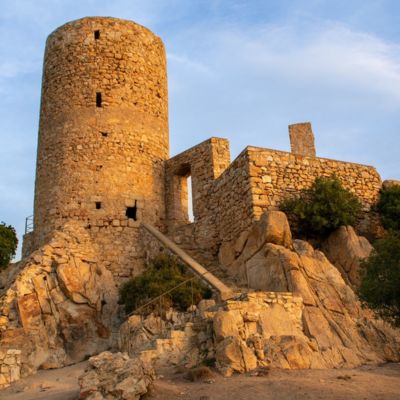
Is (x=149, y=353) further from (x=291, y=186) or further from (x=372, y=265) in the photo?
(x=291, y=186)

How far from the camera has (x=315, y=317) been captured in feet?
39.1

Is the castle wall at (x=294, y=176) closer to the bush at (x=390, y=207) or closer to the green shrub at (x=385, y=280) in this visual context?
the bush at (x=390, y=207)

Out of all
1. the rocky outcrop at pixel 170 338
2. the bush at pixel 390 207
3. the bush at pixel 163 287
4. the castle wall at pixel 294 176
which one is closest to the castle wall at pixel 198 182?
the castle wall at pixel 294 176

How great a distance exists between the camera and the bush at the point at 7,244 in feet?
59.7

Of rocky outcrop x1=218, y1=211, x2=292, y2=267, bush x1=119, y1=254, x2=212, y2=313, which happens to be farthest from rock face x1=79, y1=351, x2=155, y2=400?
rocky outcrop x1=218, y1=211, x2=292, y2=267

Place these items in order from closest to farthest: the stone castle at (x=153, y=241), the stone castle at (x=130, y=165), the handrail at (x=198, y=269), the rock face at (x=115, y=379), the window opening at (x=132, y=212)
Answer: the rock face at (x=115, y=379)
the stone castle at (x=153, y=241)
the handrail at (x=198, y=269)
the stone castle at (x=130, y=165)
the window opening at (x=132, y=212)

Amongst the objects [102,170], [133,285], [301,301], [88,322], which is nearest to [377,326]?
[301,301]

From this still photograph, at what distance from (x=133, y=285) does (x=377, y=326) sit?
6.52 meters

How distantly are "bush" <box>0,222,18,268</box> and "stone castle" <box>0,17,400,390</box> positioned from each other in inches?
19.3

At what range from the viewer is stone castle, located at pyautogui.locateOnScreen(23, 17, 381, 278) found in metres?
17.0

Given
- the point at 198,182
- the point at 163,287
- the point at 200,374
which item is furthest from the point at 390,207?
the point at 200,374

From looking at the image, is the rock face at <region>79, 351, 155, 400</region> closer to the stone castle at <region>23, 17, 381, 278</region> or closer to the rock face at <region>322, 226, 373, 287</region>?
the rock face at <region>322, 226, 373, 287</region>

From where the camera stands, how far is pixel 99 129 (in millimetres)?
18797

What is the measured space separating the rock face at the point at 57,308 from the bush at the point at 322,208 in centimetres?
592
